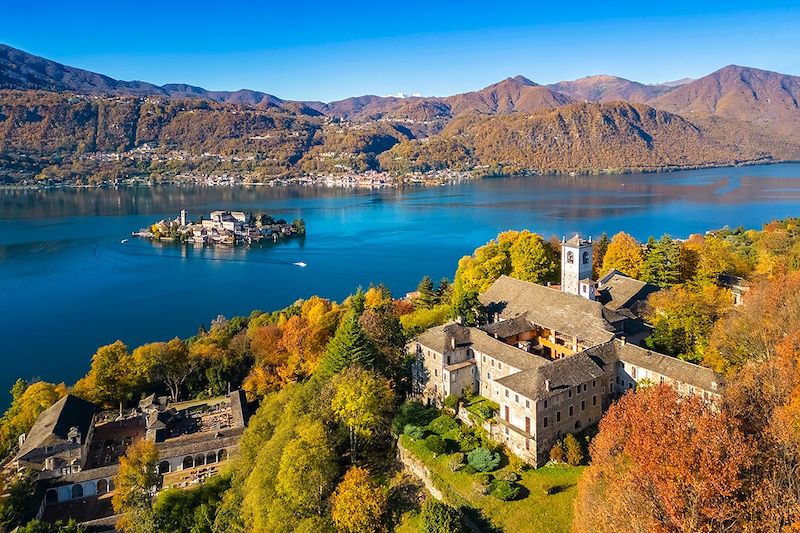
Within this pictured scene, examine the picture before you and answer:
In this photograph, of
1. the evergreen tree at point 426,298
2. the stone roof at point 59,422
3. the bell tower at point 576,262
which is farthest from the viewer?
the evergreen tree at point 426,298

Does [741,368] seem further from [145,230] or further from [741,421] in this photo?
[145,230]

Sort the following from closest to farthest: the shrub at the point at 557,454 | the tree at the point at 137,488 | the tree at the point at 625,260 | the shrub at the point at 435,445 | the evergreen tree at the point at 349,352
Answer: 1. the shrub at the point at 557,454
2. the shrub at the point at 435,445
3. the tree at the point at 137,488
4. the evergreen tree at the point at 349,352
5. the tree at the point at 625,260

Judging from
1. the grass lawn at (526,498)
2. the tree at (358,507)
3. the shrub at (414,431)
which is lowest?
the tree at (358,507)

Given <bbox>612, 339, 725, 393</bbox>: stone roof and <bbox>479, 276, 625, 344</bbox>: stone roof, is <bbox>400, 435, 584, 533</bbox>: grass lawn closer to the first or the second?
<bbox>612, 339, 725, 393</bbox>: stone roof

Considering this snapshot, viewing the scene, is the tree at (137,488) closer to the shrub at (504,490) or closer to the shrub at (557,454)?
the shrub at (504,490)

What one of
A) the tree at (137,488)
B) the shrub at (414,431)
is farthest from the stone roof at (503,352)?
the tree at (137,488)

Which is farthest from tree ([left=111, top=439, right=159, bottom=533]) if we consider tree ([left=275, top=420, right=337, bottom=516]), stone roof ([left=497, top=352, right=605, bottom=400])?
stone roof ([left=497, top=352, right=605, bottom=400])

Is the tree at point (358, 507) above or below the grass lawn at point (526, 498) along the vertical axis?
below

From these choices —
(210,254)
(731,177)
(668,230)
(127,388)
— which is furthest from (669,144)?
(127,388)
